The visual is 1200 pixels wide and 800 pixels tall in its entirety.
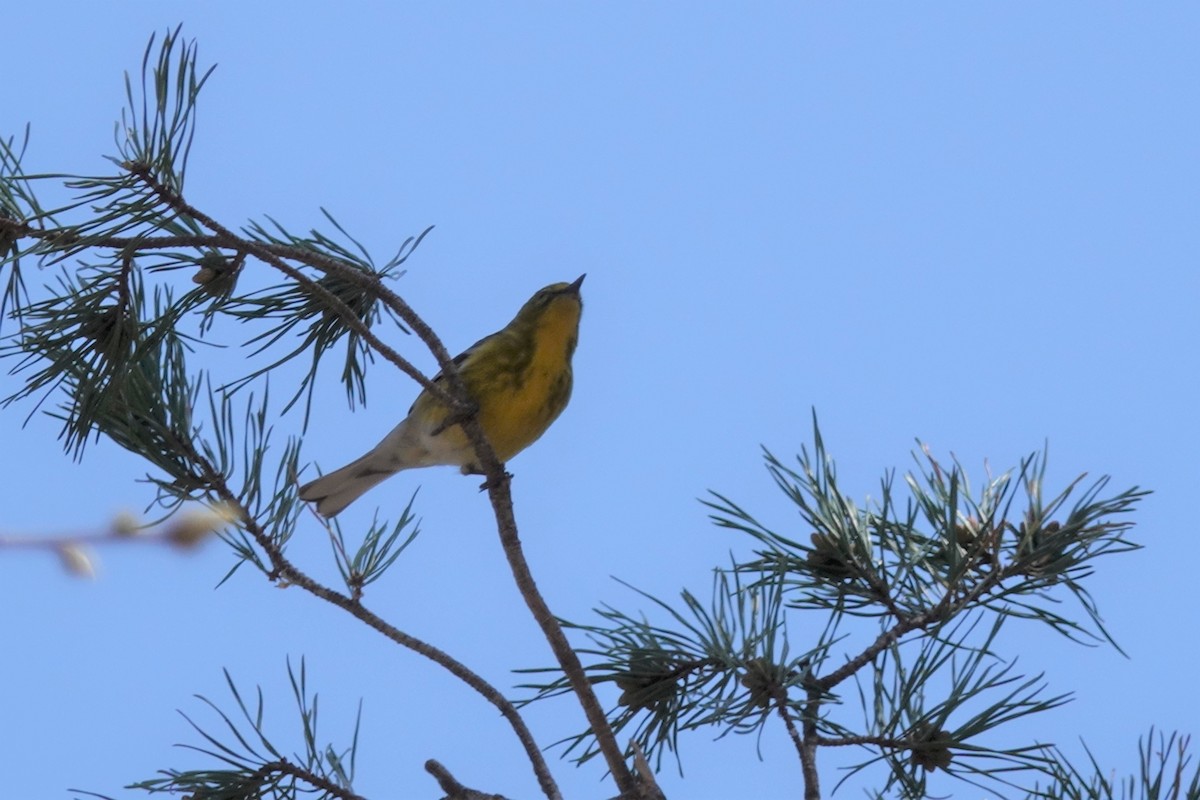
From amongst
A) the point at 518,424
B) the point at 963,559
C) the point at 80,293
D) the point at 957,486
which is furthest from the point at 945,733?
the point at 518,424

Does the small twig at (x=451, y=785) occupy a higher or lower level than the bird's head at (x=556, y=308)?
lower

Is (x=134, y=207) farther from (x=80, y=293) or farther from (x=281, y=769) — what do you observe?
(x=281, y=769)

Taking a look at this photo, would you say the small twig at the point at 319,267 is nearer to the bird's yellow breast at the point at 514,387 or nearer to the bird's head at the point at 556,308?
the bird's yellow breast at the point at 514,387

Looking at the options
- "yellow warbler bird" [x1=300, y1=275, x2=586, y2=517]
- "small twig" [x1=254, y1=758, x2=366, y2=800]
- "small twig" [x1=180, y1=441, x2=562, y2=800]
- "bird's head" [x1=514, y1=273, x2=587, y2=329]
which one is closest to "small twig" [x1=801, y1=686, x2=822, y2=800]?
"small twig" [x1=180, y1=441, x2=562, y2=800]

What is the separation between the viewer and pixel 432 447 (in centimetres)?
445

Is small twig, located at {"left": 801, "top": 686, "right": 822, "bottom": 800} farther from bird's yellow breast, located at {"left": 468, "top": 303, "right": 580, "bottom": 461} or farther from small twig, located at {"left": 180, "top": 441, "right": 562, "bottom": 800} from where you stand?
bird's yellow breast, located at {"left": 468, "top": 303, "right": 580, "bottom": 461}

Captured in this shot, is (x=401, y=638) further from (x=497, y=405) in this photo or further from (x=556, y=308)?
(x=556, y=308)

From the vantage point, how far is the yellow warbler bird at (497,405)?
4.34 metres

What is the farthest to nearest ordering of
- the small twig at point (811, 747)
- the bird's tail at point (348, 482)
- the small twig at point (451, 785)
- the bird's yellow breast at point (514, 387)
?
the bird's tail at point (348, 482) → the bird's yellow breast at point (514, 387) → the small twig at point (451, 785) → the small twig at point (811, 747)

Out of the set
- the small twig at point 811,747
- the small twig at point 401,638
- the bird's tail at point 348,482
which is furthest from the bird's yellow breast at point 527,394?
the small twig at point 811,747

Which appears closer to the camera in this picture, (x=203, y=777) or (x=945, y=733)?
(x=945, y=733)

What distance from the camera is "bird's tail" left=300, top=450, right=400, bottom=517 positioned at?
4723mm

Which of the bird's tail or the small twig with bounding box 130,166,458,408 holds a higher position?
the bird's tail

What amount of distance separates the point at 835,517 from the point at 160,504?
1.37m
